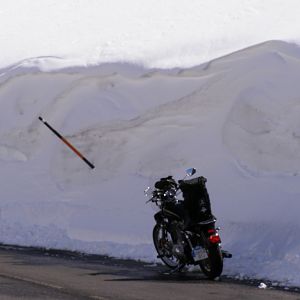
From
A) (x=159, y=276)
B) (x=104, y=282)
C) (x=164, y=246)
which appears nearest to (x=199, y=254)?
(x=159, y=276)

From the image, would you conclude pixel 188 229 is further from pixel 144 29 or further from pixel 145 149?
pixel 144 29

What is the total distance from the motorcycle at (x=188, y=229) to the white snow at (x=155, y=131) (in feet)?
1.97

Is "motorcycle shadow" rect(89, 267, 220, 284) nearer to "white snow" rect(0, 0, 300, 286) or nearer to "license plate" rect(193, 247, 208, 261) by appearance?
"license plate" rect(193, 247, 208, 261)

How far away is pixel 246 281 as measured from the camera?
30.9ft

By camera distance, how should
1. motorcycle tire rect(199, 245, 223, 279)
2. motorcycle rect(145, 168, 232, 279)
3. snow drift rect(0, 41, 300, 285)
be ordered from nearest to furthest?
motorcycle tire rect(199, 245, 223, 279) → motorcycle rect(145, 168, 232, 279) → snow drift rect(0, 41, 300, 285)

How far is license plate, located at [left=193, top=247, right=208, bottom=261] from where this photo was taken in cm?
956

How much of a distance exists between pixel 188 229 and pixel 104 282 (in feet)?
4.31

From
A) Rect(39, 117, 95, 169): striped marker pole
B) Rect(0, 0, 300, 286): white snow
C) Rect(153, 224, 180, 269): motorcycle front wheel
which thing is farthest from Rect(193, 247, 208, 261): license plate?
Rect(39, 117, 95, 169): striped marker pole

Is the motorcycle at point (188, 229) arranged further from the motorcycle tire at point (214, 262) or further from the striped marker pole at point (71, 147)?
the striped marker pole at point (71, 147)

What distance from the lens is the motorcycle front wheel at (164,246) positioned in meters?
10.3

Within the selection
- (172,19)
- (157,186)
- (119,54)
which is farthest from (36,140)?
(157,186)

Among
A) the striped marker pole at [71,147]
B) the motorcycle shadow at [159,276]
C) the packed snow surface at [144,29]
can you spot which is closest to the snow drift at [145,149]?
the striped marker pole at [71,147]

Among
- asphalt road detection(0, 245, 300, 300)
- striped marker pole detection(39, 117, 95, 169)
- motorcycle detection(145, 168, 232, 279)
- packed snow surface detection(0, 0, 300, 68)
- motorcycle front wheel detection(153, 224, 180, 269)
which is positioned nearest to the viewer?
asphalt road detection(0, 245, 300, 300)

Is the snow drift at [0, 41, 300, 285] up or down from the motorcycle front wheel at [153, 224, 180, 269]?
up
